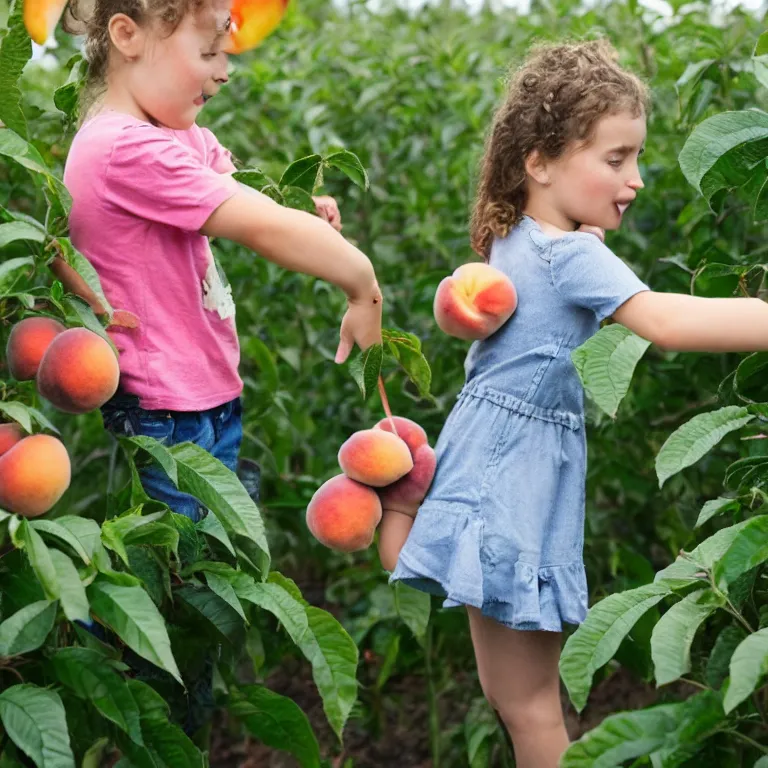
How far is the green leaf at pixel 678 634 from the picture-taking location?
1360mm

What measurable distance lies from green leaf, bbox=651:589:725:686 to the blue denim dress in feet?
1.34

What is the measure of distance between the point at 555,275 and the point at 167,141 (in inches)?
24.6

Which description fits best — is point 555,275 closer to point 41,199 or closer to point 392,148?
point 41,199

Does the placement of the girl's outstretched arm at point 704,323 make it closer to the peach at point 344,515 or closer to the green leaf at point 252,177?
the peach at point 344,515

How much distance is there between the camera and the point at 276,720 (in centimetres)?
192

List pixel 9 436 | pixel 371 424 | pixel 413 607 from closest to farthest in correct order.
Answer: pixel 9 436
pixel 413 607
pixel 371 424

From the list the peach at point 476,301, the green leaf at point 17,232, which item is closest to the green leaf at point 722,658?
the peach at point 476,301

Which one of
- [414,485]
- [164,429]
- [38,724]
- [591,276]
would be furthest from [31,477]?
[591,276]

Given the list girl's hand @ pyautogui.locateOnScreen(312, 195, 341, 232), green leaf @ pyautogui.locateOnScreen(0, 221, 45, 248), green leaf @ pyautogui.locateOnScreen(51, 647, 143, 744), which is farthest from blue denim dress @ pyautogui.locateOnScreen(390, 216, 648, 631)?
green leaf @ pyautogui.locateOnScreen(0, 221, 45, 248)

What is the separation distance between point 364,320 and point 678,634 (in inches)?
27.1

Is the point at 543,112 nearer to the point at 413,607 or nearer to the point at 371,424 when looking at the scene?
the point at 413,607

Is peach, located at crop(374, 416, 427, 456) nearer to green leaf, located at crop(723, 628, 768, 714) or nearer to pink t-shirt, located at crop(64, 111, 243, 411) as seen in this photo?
pink t-shirt, located at crop(64, 111, 243, 411)

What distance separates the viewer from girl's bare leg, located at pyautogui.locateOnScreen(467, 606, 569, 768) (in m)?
1.96

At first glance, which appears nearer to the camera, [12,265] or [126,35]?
[12,265]
